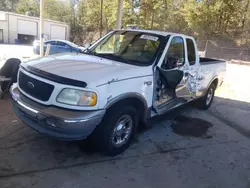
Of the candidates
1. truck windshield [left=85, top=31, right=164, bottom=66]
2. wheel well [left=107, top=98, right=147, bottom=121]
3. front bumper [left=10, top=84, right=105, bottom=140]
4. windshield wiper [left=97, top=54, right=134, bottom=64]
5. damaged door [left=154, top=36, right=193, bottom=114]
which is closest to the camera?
front bumper [left=10, top=84, right=105, bottom=140]

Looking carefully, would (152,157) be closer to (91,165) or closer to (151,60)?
(91,165)

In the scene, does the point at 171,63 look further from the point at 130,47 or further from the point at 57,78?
the point at 57,78

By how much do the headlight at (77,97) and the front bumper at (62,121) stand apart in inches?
4.4

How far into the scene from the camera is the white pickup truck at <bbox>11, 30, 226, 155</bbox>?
2.98 m

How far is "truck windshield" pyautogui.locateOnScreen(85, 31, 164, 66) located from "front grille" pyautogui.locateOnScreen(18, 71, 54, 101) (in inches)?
52.5

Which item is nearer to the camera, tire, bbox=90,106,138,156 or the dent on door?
tire, bbox=90,106,138,156

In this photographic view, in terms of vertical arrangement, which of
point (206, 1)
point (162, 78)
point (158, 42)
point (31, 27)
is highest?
point (206, 1)

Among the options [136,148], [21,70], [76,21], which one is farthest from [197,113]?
[76,21]

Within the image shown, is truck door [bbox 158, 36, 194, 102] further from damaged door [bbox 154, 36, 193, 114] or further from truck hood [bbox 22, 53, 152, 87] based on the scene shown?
truck hood [bbox 22, 53, 152, 87]

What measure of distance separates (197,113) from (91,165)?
3714mm

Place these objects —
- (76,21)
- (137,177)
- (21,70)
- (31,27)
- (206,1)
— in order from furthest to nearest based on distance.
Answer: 1. (76,21)
2. (31,27)
3. (206,1)
4. (21,70)
5. (137,177)

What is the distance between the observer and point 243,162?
3939 millimetres

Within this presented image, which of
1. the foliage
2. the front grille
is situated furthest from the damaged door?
the foliage

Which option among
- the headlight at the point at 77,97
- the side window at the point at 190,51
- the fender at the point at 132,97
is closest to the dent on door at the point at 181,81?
the side window at the point at 190,51
